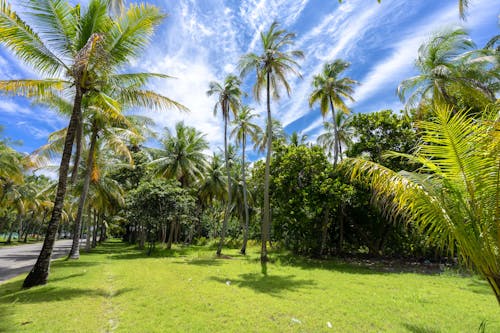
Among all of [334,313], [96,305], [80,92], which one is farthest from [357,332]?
[80,92]

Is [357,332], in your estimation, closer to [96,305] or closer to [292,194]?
[96,305]

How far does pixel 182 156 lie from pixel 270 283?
57.4 ft

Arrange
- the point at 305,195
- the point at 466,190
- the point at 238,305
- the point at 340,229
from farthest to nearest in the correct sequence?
the point at 340,229 < the point at 305,195 < the point at 238,305 < the point at 466,190

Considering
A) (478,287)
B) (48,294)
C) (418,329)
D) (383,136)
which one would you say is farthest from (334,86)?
(48,294)

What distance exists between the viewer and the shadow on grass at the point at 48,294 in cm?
630

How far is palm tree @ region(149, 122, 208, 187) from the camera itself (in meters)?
23.9

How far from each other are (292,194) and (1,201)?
103ft

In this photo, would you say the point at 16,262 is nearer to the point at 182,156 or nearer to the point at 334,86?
the point at 182,156

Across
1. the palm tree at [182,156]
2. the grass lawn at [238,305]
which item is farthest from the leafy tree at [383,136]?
the palm tree at [182,156]

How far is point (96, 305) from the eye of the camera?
6.00 metres

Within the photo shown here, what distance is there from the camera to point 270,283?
9.14 m

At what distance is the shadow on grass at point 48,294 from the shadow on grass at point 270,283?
3688 millimetres

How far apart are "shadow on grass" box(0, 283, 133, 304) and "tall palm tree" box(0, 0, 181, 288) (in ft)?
2.16

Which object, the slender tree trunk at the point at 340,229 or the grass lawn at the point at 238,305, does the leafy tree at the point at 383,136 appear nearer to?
the slender tree trunk at the point at 340,229
